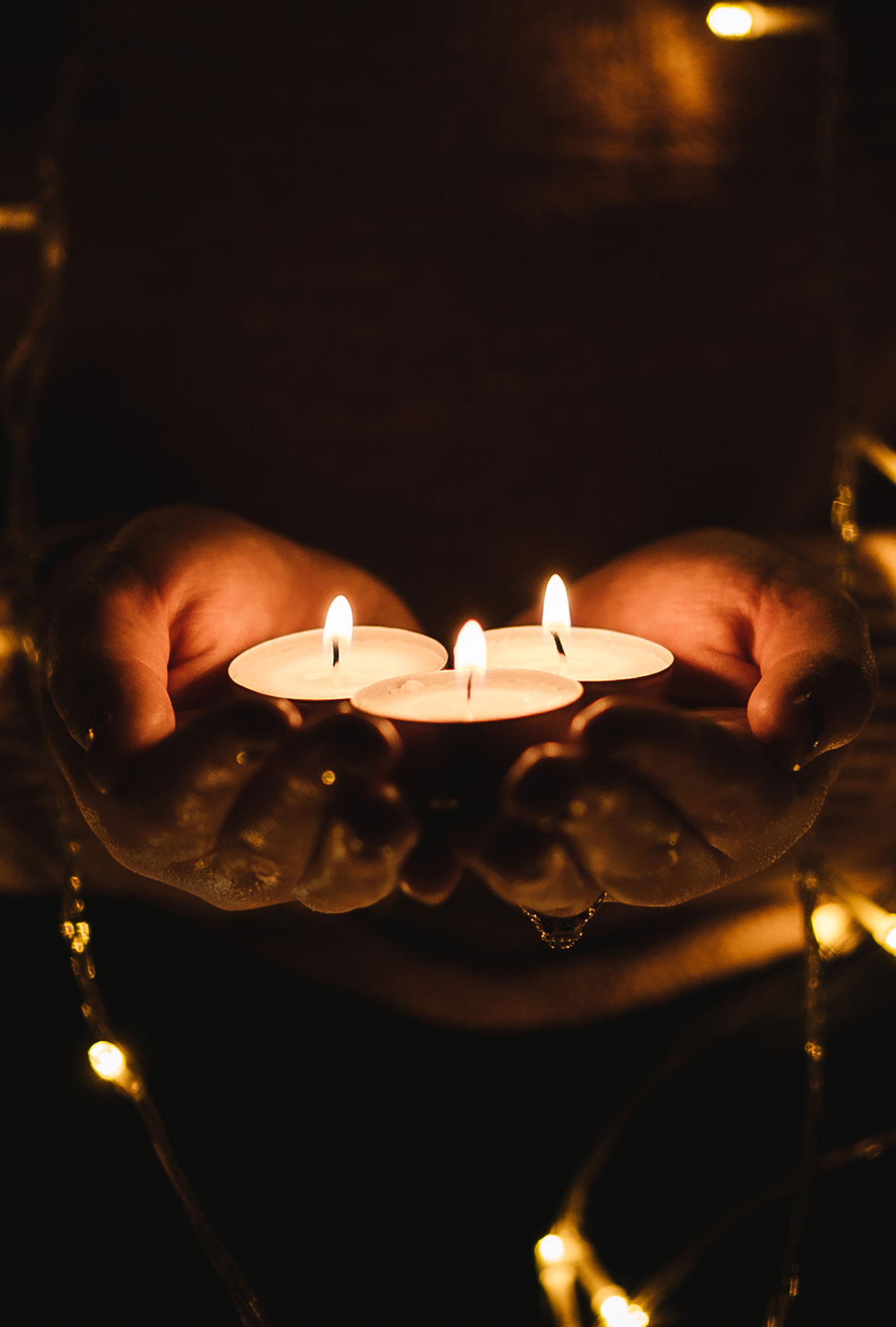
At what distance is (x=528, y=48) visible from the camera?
1153mm

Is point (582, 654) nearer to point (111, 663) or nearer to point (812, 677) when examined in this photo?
point (812, 677)

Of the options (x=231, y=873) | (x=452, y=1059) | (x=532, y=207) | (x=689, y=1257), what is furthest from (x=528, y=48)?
(x=689, y=1257)

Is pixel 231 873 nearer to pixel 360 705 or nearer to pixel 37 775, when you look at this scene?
pixel 360 705

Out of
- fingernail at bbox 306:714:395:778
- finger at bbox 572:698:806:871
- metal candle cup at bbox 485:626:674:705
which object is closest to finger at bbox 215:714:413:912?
fingernail at bbox 306:714:395:778

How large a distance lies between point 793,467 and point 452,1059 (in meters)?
0.88

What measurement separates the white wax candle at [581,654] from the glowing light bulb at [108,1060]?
0.42 metres

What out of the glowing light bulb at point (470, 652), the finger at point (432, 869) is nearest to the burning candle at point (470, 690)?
the glowing light bulb at point (470, 652)

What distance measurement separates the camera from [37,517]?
1.14 metres

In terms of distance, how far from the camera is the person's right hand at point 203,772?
0.46 m

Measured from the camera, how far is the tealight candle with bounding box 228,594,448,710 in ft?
2.28

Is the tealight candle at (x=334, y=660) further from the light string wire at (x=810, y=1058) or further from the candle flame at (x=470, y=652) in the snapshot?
the light string wire at (x=810, y=1058)

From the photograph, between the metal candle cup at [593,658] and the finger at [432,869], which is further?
the metal candle cup at [593,658]

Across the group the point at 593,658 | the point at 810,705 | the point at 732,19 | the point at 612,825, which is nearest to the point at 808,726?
the point at 810,705

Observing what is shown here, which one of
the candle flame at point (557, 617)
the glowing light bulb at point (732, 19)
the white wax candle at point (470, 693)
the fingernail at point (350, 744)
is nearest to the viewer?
the fingernail at point (350, 744)
